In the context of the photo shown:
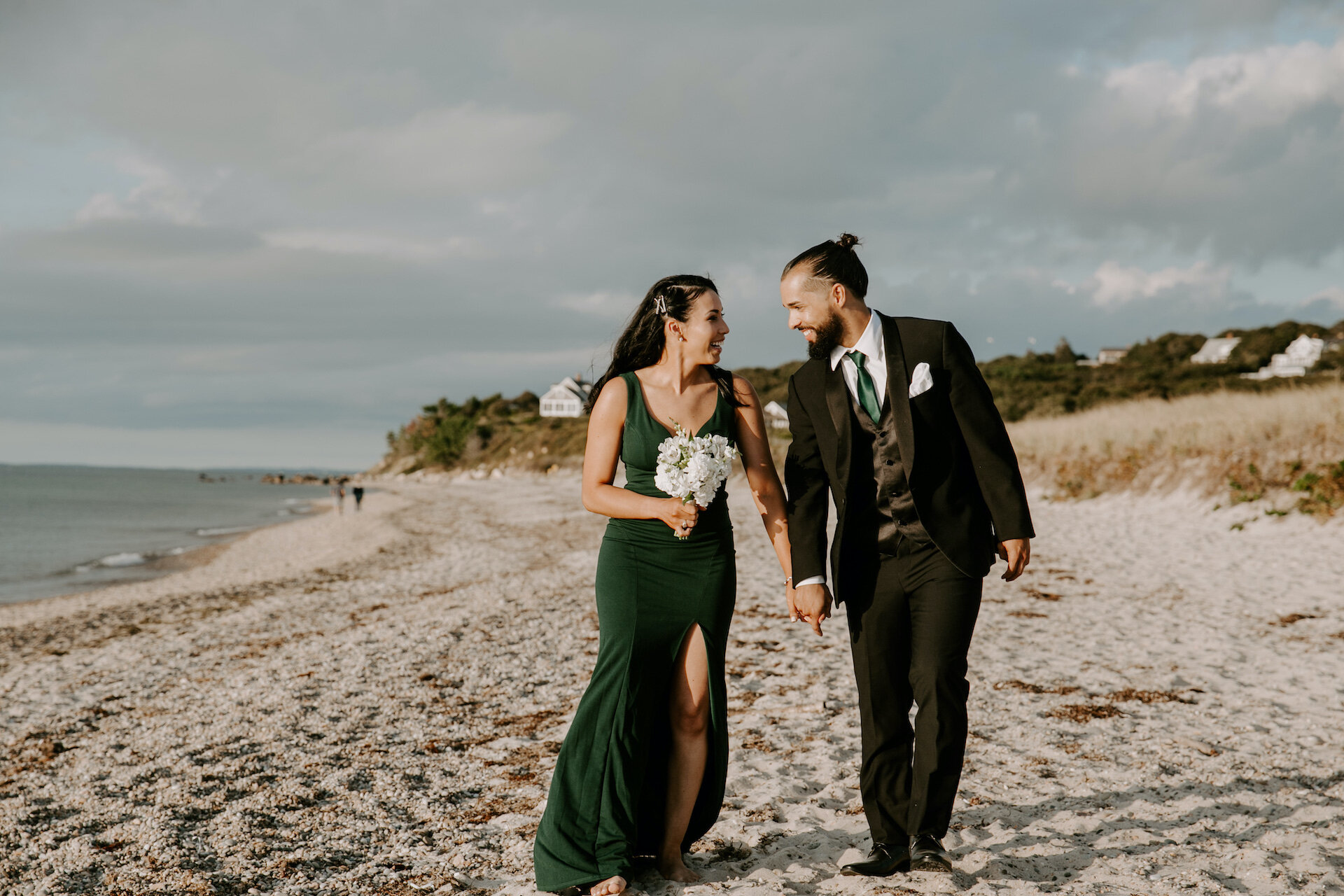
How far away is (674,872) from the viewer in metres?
3.46

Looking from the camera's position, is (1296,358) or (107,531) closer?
(107,531)

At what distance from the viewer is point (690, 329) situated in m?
3.31

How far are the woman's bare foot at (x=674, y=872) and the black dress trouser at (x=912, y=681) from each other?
0.78 m

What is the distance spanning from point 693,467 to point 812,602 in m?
0.75

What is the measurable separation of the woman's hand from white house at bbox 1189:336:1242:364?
6250 cm

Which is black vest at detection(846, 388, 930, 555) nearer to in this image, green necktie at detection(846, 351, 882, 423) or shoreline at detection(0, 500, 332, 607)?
green necktie at detection(846, 351, 882, 423)

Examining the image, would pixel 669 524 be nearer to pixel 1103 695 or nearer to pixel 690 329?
pixel 690 329

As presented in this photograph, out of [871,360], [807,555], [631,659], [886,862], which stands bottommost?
[886,862]

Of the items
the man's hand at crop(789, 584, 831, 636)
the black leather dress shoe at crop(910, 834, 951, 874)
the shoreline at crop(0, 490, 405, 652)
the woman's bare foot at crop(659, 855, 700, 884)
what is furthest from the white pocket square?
the shoreline at crop(0, 490, 405, 652)

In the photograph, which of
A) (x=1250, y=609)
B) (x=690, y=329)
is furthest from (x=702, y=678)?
(x=1250, y=609)

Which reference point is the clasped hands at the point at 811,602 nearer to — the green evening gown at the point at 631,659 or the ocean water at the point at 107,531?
the green evening gown at the point at 631,659

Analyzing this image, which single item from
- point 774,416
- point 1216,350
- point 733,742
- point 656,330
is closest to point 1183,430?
point 733,742

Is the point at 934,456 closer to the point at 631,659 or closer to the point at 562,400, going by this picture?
the point at 631,659

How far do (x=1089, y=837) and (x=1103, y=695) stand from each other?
2.60 m
